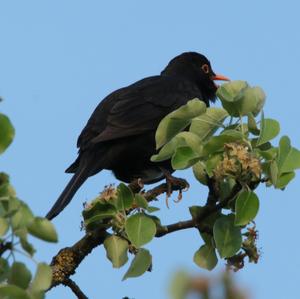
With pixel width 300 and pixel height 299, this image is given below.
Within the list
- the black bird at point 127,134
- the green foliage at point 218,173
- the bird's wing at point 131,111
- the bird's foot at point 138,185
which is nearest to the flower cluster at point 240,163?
the green foliage at point 218,173

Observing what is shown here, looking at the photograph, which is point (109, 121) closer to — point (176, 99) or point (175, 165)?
point (176, 99)

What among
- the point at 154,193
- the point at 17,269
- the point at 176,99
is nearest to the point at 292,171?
the point at 154,193

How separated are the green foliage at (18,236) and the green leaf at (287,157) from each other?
1.28 metres

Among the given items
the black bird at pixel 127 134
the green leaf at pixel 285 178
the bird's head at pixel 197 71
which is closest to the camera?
the green leaf at pixel 285 178

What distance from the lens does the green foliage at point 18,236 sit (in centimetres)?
176

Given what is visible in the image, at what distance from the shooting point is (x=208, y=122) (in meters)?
3.01

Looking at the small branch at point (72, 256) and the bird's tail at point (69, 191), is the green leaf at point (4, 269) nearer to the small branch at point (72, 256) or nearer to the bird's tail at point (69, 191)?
the small branch at point (72, 256)

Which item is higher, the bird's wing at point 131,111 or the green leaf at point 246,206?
the green leaf at point 246,206

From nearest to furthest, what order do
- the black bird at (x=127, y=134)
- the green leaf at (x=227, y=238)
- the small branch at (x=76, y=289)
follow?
the green leaf at (x=227, y=238) < the small branch at (x=76, y=289) < the black bird at (x=127, y=134)

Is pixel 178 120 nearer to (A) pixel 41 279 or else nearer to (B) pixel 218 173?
Answer: (B) pixel 218 173

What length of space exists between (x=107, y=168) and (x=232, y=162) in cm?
313

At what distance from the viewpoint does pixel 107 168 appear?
601 cm

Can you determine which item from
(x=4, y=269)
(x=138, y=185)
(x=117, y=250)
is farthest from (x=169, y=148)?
(x=4, y=269)

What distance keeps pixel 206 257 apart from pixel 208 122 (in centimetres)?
65
